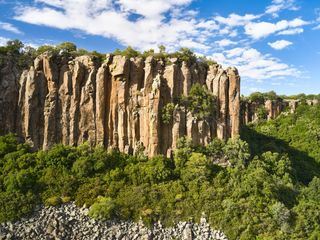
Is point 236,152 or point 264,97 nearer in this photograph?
point 236,152

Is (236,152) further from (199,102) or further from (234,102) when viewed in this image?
(199,102)

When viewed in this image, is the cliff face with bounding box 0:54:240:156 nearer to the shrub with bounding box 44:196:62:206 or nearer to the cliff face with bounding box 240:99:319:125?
the shrub with bounding box 44:196:62:206

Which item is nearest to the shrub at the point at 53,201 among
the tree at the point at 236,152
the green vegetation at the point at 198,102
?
the green vegetation at the point at 198,102

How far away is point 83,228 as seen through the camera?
39.8m

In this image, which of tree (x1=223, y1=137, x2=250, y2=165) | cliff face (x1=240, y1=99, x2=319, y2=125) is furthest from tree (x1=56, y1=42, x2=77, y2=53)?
cliff face (x1=240, y1=99, x2=319, y2=125)

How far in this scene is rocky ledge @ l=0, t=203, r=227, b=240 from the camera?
3869 cm

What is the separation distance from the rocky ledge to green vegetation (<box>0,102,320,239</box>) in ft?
2.73

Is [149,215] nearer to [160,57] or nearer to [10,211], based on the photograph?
[10,211]

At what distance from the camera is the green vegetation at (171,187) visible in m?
41.1

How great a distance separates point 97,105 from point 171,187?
14.4 meters

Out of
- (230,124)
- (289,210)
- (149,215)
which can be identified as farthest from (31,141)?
(289,210)

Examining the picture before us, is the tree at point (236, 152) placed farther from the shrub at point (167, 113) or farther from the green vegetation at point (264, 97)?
the green vegetation at point (264, 97)

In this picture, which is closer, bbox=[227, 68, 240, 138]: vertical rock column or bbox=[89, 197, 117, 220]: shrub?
bbox=[89, 197, 117, 220]: shrub

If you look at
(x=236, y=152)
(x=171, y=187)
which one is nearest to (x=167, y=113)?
(x=171, y=187)
